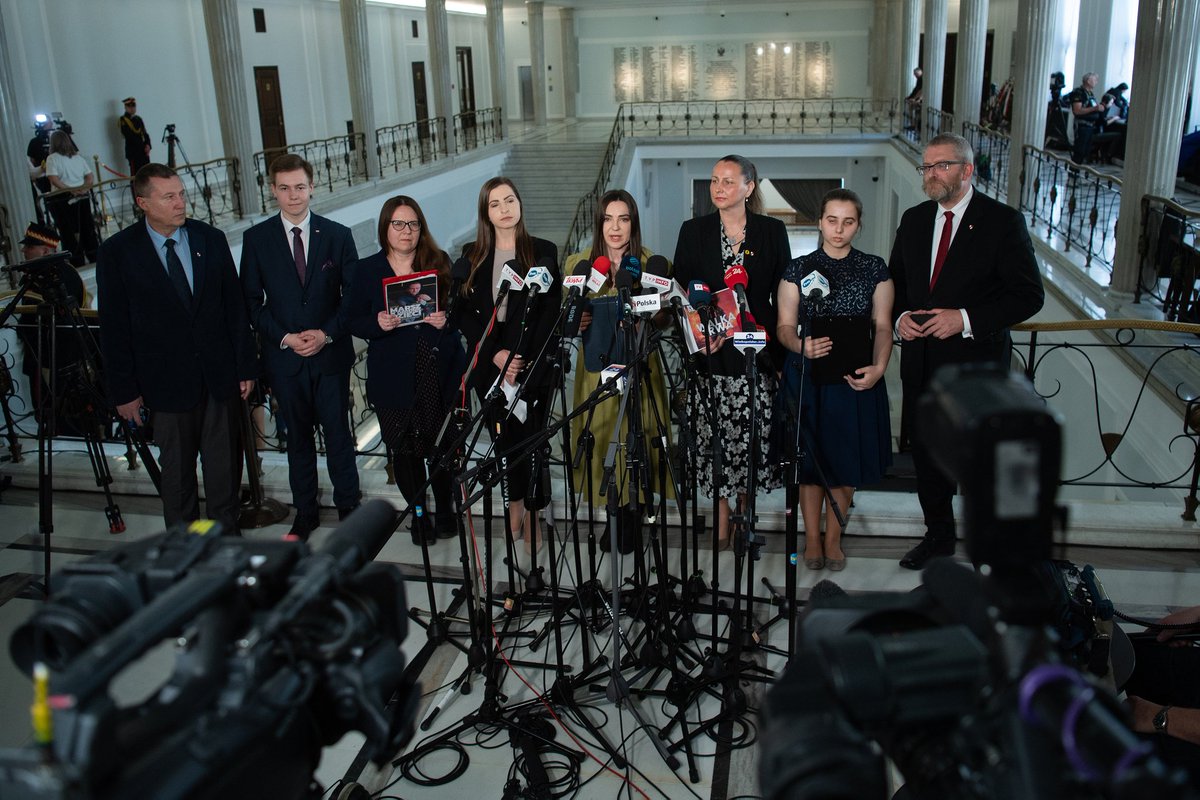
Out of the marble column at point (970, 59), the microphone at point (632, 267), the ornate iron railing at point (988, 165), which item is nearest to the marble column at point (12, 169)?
the microphone at point (632, 267)

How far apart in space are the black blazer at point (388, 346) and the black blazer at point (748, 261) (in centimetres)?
106

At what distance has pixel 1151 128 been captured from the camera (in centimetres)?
693

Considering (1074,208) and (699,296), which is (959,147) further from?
(1074,208)

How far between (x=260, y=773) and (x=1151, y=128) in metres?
7.69

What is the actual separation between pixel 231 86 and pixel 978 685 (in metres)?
13.1

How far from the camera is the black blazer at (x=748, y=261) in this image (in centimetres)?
376

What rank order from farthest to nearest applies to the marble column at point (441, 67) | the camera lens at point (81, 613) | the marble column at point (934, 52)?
the marble column at point (441, 67) < the marble column at point (934, 52) < the camera lens at point (81, 613)

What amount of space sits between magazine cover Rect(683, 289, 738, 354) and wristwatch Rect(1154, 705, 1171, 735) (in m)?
1.58

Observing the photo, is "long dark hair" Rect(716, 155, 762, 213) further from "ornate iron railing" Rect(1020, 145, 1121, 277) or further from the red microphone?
"ornate iron railing" Rect(1020, 145, 1121, 277)

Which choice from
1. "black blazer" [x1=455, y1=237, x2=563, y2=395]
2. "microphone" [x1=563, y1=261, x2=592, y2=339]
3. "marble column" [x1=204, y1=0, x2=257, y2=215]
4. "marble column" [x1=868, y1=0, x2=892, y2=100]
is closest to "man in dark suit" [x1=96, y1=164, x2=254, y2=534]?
"black blazer" [x1=455, y1=237, x2=563, y2=395]

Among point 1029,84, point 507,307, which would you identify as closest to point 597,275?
point 507,307

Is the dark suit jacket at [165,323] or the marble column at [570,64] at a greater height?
the marble column at [570,64]

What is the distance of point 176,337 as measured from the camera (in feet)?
12.8

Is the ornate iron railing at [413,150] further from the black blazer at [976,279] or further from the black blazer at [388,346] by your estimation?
the black blazer at [976,279]
